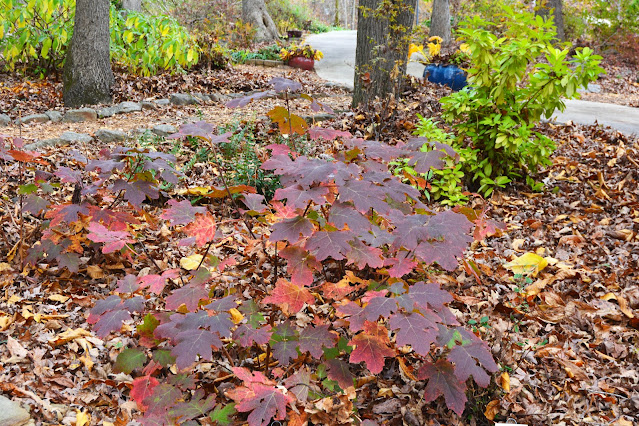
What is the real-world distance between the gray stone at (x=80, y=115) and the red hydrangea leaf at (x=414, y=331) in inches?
231

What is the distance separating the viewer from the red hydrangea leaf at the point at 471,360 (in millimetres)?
1659

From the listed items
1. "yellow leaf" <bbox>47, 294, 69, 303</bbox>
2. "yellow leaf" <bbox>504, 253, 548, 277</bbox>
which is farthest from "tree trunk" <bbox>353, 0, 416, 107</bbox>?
"yellow leaf" <bbox>47, 294, 69, 303</bbox>

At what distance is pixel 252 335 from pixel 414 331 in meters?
0.60

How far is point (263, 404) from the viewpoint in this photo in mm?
1551

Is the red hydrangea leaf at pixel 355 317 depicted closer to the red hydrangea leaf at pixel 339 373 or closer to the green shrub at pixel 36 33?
the red hydrangea leaf at pixel 339 373

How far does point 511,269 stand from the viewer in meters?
3.18

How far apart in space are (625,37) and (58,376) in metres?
17.6

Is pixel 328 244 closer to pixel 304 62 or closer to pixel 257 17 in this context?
pixel 304 62

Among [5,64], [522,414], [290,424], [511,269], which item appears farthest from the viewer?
[5,64]

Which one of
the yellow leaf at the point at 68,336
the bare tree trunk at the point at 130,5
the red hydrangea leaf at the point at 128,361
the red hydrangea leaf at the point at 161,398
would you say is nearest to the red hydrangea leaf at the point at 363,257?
the red hydrangea leaf at the point at 161,398

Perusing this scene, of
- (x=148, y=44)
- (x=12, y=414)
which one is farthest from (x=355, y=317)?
(x=148, y=44)

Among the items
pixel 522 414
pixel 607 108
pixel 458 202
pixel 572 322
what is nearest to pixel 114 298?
pixel 522 414

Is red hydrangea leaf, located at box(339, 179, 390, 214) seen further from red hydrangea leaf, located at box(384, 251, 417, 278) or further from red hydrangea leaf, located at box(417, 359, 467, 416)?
red hydrangea leaf, located at box(417, 359, 467, 416)

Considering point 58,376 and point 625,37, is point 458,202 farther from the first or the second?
point 625,37
